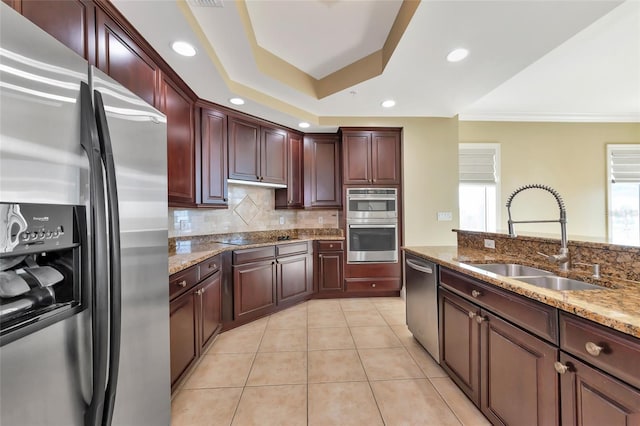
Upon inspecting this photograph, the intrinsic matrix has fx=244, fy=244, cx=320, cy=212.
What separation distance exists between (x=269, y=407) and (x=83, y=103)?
5.88 feet

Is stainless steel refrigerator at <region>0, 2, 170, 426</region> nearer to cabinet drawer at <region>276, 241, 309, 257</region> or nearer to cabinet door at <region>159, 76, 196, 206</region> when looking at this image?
cabinet door at <region>159, 76, 196, 206</region>

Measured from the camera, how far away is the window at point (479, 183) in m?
4.18

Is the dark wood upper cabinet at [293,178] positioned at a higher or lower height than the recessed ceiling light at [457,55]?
lower

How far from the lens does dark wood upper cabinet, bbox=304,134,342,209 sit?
3.63 metres

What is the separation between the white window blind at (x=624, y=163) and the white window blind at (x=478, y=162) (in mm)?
2139

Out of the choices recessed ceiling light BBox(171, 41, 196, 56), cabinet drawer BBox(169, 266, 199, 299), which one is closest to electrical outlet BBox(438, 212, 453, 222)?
cabinet drawer BBox(169, 266, 199, 299)

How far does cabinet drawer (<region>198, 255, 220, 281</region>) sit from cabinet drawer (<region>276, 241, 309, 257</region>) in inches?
31.6

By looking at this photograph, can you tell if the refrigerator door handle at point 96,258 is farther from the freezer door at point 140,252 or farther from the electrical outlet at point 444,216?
the electrical outlet at point 444,216

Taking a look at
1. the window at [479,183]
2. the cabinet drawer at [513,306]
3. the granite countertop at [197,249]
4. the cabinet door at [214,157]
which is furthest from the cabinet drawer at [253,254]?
the window at [479,183]

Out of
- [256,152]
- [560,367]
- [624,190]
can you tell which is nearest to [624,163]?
[624,190]

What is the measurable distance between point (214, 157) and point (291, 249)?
1.42 m

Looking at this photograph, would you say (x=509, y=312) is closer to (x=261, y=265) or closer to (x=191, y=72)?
(x=261, y=265)

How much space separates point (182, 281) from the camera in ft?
5.44

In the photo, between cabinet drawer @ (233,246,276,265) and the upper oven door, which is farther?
the upper oven door
